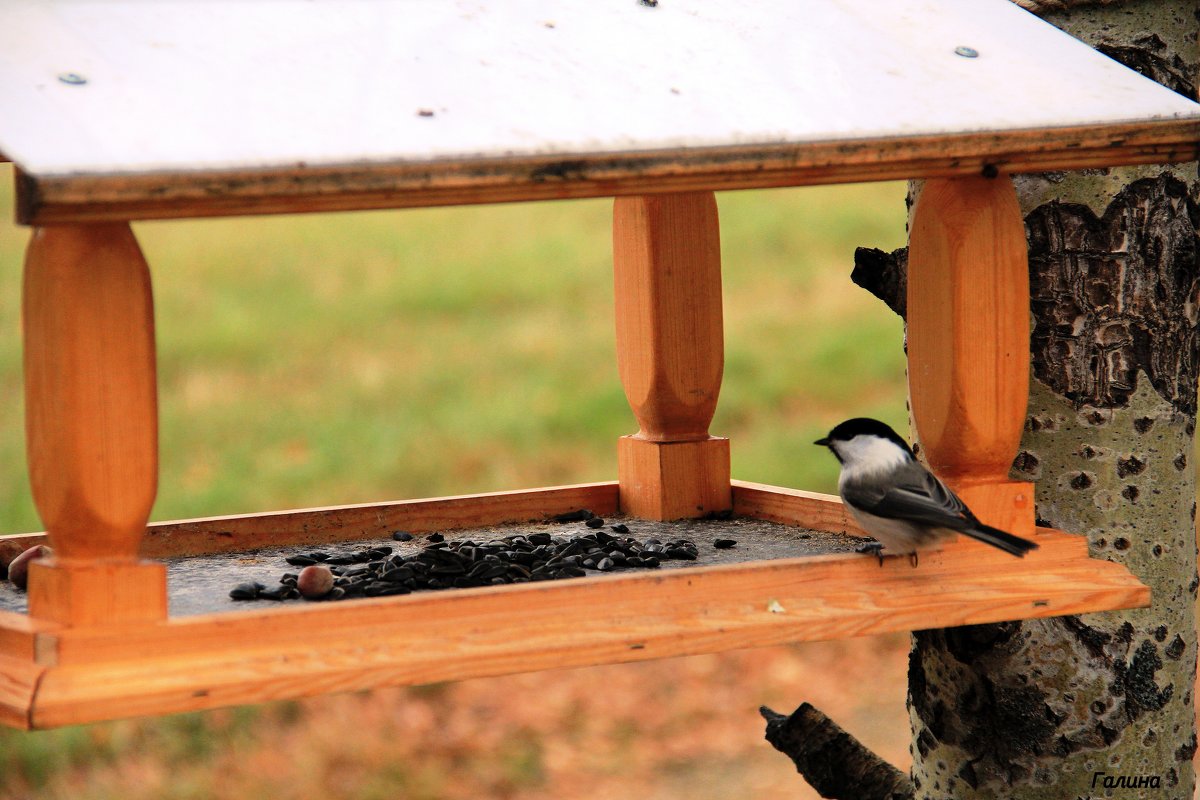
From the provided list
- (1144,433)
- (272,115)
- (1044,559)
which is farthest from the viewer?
(1144,433)

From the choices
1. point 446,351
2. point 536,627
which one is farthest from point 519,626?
point 446,351

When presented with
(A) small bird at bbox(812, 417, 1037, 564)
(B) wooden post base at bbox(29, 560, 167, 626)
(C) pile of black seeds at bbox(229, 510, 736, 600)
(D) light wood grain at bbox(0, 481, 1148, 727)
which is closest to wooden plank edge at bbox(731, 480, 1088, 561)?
(D) light wood grain at bbox(0, 481, 1148, 727)

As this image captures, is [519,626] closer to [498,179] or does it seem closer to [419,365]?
[498,179]

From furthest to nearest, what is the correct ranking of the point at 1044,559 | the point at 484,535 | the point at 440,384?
1. the point at 440,384
2. the point at 484,535
3. the point at 1044,559

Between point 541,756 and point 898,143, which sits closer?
point 898,143

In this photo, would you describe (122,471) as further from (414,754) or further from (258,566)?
(414,754)

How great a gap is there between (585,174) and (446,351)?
5.25 meters

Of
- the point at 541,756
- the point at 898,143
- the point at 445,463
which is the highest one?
the point at 898,143

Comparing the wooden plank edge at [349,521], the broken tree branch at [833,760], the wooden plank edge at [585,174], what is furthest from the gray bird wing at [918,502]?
the wooden plank edge at [349,521]

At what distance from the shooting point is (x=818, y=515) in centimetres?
289

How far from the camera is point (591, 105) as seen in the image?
2025 millimetres

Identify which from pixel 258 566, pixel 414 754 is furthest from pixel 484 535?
pixel 414 754

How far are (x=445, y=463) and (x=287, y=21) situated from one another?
4386 mm

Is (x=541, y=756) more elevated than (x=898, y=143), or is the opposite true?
(x=898, y=143)
